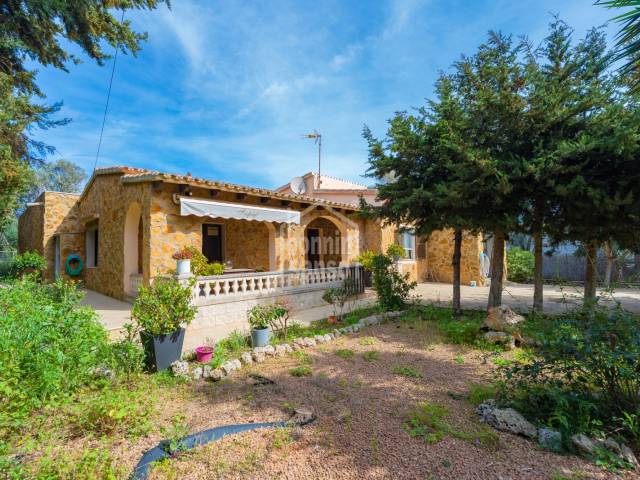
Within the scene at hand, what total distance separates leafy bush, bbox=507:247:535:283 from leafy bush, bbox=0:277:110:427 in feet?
83.5

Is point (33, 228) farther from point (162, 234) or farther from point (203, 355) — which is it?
point (203, 355)

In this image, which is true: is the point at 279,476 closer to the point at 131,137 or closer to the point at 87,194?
the point at 87,194

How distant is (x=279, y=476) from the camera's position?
3586 millimetres

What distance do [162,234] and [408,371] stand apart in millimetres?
10640

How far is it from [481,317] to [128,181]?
1531cm

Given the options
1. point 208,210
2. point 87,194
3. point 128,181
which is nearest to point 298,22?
point 208,210

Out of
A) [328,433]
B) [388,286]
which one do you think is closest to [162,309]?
[328,433]

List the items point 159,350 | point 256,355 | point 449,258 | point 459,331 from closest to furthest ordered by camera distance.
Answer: point 159,350
point 256,355
point 459,331
point 449,258

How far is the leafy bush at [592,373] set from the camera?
156 inches

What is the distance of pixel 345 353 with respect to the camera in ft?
25.9

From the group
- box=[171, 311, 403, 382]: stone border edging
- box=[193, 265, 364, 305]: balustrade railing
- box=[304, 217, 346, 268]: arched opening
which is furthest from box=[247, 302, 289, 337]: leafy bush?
box=[304, 217, 346, 268]: arched opening

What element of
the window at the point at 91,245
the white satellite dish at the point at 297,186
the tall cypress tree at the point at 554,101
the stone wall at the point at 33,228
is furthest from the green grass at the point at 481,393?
the stone wall at the point at 33,228

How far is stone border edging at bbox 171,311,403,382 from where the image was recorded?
6.61 m

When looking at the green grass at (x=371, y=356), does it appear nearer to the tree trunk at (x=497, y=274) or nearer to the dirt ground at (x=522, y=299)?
the tree trunk at (x=497, y=274)
